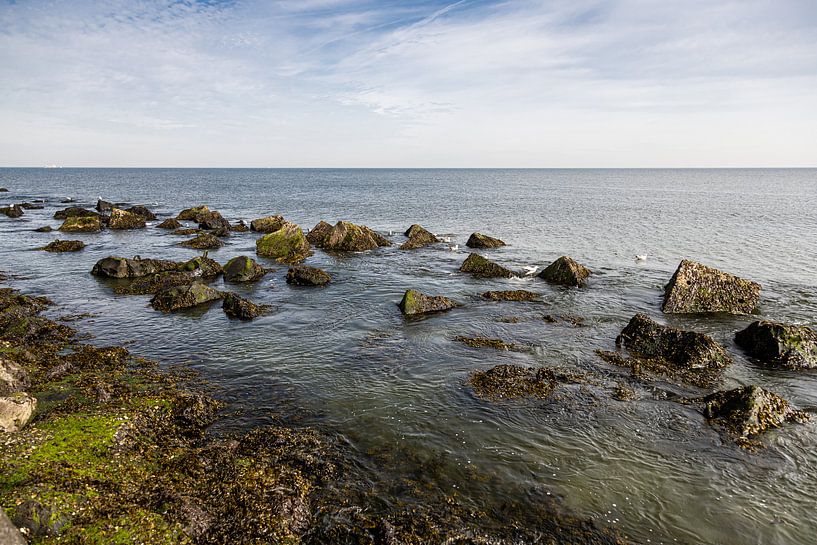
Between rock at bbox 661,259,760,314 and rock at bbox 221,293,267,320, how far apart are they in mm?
23515

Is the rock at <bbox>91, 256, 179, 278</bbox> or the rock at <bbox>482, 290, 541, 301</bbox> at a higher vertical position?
the rock at <bbox>91, 256, 179, 278</bbox>

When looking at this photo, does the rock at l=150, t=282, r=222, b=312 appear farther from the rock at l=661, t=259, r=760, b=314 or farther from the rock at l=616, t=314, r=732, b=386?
the rock at l=661, t=259, r=760, b=314

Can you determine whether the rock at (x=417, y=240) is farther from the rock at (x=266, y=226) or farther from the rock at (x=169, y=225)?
the rock at (x=169, y=225)

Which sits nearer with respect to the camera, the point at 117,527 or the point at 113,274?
the point at 117,527

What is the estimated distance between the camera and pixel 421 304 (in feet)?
84.3

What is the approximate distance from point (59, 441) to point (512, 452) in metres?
12.4

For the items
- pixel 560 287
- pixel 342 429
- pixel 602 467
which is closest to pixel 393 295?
pixel 560 287

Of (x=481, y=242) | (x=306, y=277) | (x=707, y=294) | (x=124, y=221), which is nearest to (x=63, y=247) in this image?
(x=124, y=221)

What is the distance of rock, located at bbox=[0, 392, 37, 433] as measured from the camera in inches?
467

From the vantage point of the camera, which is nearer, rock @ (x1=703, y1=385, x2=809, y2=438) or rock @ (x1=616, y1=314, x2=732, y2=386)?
rock @ (x1=703, y1=385, x2=809, y2=438)

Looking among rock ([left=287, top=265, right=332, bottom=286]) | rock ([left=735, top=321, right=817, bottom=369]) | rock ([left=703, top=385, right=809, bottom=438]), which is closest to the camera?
rock ([left=703, top=385, right=809, bottom=438])

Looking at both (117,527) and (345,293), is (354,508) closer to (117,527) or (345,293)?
(117,527)

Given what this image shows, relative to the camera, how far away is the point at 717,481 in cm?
1177

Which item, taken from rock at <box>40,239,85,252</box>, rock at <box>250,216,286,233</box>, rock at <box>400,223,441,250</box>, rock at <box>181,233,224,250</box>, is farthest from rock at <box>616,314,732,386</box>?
rock at <box>40,239,85,252</box>
